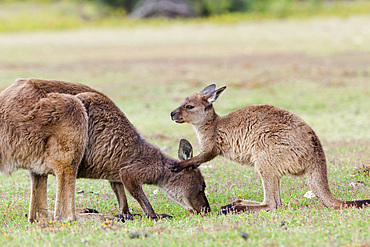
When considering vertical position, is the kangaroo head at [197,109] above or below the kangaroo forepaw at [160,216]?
above

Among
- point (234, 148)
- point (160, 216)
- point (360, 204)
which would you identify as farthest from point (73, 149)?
point (360, 204)

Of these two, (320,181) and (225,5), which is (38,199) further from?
(225,5)

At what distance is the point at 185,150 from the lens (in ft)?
20.2

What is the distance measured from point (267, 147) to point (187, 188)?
1040 millimetres

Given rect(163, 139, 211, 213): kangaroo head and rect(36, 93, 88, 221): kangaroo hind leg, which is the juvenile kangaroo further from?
rect(36, 93, 88, 221): kangaroo hind leg

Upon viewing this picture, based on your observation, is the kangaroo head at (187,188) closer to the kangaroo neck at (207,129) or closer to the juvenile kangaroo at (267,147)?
the juvenile kangaroo at (267,147)

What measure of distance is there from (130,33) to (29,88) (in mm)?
26195

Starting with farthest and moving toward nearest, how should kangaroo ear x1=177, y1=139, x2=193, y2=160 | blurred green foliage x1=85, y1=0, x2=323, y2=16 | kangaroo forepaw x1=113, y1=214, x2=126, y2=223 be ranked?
1. blurred green foliage x1=85, y1=0, x2=323, y2=16
2. kangaroo ear x1=177, y1=139, x2=193, y2=160
3. kangaroo forepaw x1=113, y1=214, x2=126, y2=223

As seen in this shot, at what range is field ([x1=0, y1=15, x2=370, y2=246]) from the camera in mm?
4512

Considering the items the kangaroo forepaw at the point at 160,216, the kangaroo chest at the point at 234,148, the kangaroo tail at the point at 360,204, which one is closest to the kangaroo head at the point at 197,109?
the kangaroo chest at the point at 234,148

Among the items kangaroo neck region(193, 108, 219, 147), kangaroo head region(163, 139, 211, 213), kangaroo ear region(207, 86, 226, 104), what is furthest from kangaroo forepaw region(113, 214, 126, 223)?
kangaroo ear region(207, 86, 226, 104)

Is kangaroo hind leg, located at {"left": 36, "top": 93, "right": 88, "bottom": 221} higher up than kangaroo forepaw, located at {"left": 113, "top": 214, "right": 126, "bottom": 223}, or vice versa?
kangaroo hind leg, located at {"left": 36, "top": 93, "right": 88, "bottom": 221}

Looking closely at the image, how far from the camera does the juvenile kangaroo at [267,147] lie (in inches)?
221

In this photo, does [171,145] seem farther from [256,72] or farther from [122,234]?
[256,72]
